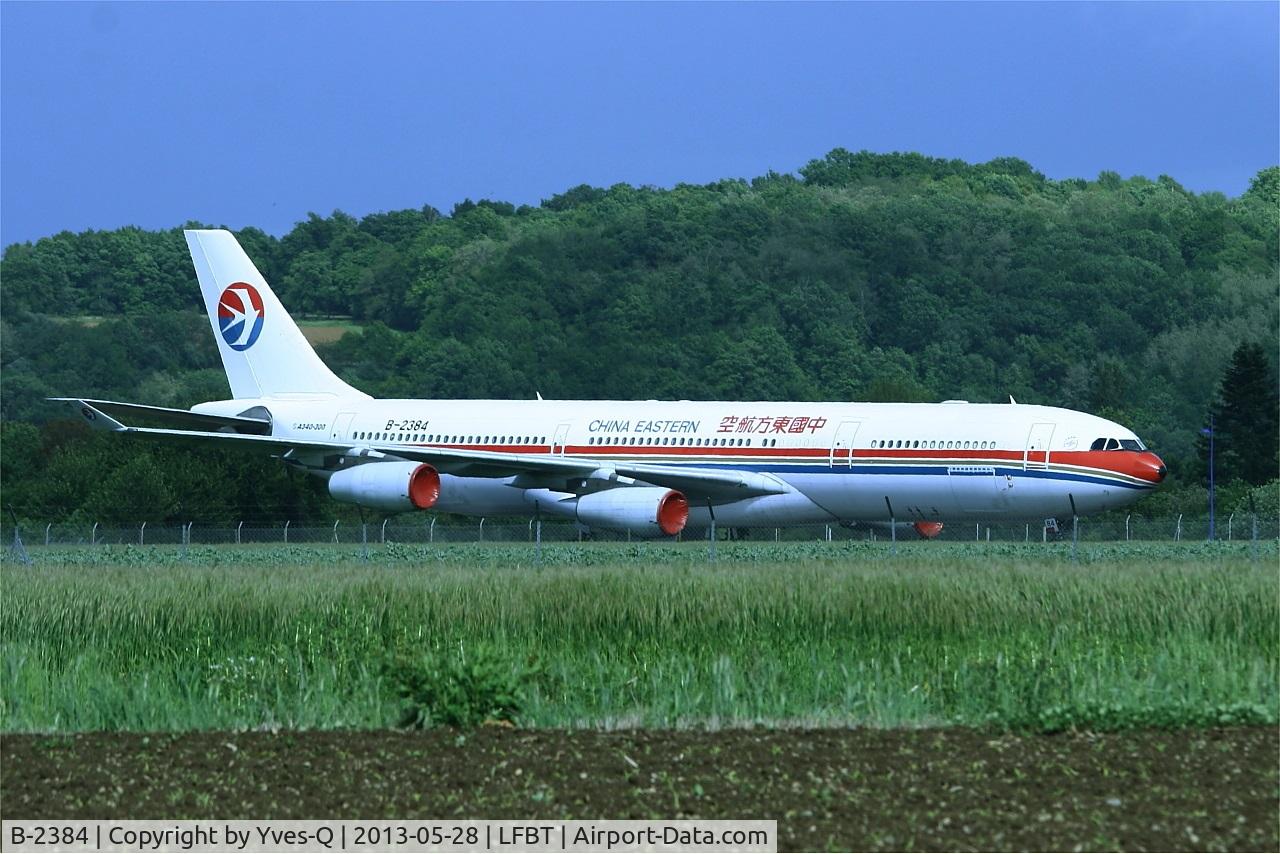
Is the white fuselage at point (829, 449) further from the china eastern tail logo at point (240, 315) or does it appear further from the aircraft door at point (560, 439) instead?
the china eastern tail logo at point (240, 315)

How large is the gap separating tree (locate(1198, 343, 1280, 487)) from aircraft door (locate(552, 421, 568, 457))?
122 ft

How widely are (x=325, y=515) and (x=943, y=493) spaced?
1285 inches

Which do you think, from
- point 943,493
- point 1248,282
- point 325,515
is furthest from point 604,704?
point 1248,282

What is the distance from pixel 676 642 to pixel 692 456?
82.4ft

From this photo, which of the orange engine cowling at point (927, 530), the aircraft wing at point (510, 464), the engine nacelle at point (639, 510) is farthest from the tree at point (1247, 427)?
the engine nacelle at point (639, 510)

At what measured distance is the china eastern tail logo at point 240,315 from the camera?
53.8 m

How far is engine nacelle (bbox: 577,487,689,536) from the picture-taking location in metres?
41.2

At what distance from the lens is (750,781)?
39.0 feet

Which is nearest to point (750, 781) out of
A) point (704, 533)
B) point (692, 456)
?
point (692, 456)

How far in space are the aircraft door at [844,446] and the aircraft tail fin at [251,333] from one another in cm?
1630

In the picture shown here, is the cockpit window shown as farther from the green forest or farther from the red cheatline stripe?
the green forest

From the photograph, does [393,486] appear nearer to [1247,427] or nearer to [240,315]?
[240,315]

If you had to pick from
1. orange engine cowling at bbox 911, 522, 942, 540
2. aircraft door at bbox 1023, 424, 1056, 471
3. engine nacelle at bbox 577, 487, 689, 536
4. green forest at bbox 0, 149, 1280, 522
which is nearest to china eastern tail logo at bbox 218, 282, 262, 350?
engine nacelle at bbox 577, 487, 689, 536

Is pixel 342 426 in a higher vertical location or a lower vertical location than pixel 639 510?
higher
